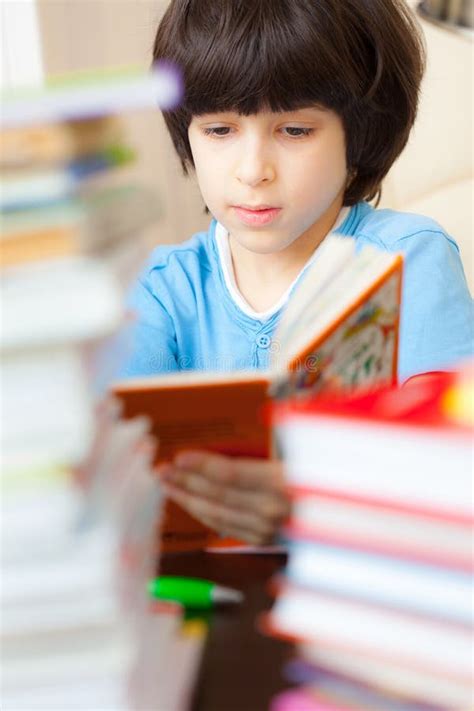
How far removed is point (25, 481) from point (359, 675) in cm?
16

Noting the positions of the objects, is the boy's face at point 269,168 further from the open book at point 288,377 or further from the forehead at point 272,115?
the open book at point 288,377

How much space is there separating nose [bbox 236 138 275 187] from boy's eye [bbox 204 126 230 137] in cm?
6

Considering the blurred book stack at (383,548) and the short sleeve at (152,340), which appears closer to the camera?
the blurred book stack at (383,548)

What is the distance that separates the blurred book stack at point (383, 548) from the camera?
1.13 feet

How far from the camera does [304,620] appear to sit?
383 mm

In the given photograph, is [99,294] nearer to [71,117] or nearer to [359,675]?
[71,117]

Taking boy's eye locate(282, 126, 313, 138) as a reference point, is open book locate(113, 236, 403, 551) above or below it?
below

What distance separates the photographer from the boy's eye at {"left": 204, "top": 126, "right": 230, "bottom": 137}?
103 cm

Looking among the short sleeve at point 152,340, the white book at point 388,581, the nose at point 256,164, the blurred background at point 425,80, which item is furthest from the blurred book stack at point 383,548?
the blurred background at point 425,80

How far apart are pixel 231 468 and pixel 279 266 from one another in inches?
27.2

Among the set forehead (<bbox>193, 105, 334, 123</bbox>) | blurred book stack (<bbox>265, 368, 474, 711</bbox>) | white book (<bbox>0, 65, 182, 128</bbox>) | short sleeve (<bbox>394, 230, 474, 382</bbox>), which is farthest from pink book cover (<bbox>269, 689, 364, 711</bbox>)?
forehead (<bbox>193, 105, 334, 123</bbox>)

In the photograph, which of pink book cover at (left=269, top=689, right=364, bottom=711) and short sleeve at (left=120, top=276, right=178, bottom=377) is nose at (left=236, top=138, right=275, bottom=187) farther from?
pink book cover at (left=269, top=689, right=364, bottom=711)

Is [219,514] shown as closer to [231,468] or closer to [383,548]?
[231,468]

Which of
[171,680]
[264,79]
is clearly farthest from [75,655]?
[264,79]
